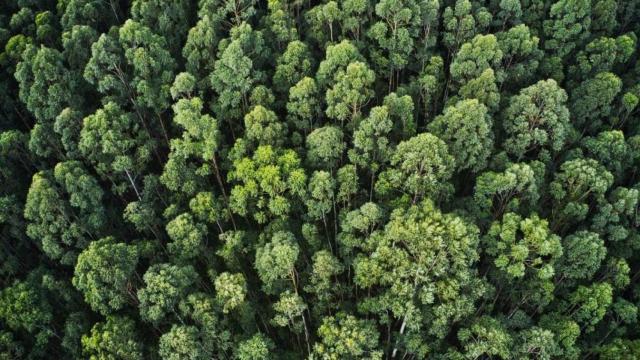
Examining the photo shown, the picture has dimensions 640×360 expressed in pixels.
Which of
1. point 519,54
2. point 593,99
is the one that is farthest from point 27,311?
point 593,99

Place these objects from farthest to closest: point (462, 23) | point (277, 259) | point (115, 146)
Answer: point (462, 23) → point (115, 146) → point (277, 259)

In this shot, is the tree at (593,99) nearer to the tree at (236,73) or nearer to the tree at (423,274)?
the tree at (423,274)

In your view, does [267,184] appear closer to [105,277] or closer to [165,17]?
[105,277]

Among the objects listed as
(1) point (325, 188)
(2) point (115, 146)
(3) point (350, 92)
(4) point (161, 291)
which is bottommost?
(4) point (161, 291)

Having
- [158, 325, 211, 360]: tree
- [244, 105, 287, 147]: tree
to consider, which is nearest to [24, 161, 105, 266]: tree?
[158, 325, 211, 360]: tree

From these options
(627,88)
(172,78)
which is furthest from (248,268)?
(627,88)

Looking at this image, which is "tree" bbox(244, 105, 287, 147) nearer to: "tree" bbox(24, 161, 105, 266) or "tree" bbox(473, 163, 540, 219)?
"tree" bbox(24, 161, 105, 266)

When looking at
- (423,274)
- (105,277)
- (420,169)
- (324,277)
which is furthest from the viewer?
(420,169)

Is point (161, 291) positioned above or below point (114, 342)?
above
